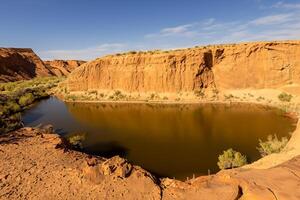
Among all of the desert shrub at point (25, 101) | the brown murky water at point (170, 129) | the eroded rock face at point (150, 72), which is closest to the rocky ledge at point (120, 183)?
the brown murky water at point (170, 129)

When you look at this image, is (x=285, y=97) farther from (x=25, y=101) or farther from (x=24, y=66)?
(x=24, y=66)

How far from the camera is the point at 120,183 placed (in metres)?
9.95

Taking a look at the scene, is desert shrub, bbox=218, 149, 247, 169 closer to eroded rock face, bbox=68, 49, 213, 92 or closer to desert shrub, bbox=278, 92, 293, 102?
desert shrub, bbox=278, 92, 293, 102

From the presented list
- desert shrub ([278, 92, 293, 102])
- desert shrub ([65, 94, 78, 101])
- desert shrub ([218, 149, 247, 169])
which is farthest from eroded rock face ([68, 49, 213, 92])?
desert shrub ([218, 149, 247, 169])

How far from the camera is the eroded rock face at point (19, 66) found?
9175cm

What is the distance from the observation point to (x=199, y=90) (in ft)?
150

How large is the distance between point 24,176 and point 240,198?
27.8 feet

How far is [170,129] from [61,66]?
374 feet

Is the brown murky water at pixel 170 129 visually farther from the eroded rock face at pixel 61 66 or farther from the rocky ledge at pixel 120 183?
the eroded rock face at pixel 61 66

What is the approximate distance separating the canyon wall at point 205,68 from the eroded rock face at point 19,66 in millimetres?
54084

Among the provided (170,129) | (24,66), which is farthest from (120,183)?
(24,66)

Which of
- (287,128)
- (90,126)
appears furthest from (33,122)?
(287,128)

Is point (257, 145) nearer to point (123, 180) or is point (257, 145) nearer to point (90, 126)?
point (123, 180)

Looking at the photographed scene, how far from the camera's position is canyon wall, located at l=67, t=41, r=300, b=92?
138ft
